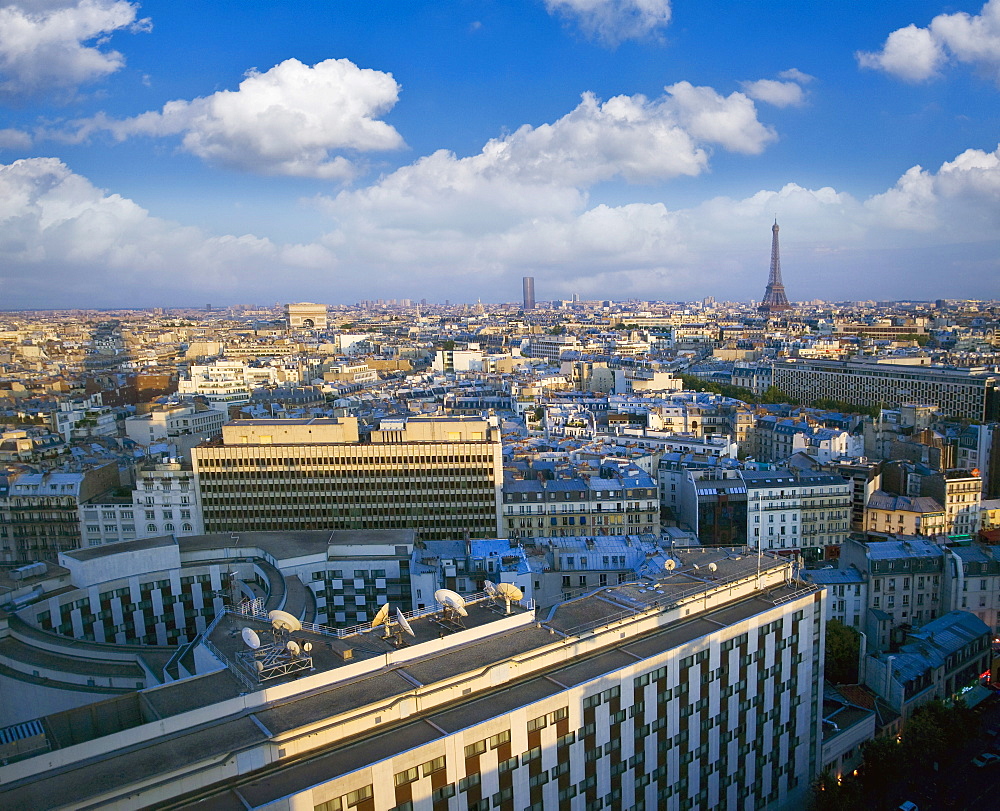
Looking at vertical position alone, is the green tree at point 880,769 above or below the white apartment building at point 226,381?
below

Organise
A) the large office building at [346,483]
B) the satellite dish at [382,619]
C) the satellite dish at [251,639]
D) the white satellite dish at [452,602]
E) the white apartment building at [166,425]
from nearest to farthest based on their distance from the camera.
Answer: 1. the satellite dish at [251,639]
2. the white satellite dish at [452,602]
3. the satellite dish at [382,619]
4. the large office building at [346,483]
5. the white apartment building at [166,425]

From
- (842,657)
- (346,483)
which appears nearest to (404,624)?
(842,657)

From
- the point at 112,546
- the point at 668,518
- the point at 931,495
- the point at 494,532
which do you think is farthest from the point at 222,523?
the point at 931,495

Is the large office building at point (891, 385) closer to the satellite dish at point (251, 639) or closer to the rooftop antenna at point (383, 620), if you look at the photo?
the rooftop antenna at point (383, 620)

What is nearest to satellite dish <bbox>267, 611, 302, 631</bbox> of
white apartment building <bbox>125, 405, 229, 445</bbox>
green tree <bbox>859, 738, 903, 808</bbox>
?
green tree <bbox>859, 738, 903, 808</bbox>

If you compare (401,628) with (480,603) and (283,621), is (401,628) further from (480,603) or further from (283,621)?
(283,621)

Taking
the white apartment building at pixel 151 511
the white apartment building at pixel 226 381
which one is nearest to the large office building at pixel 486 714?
the white apartment building at pixel 151 511
